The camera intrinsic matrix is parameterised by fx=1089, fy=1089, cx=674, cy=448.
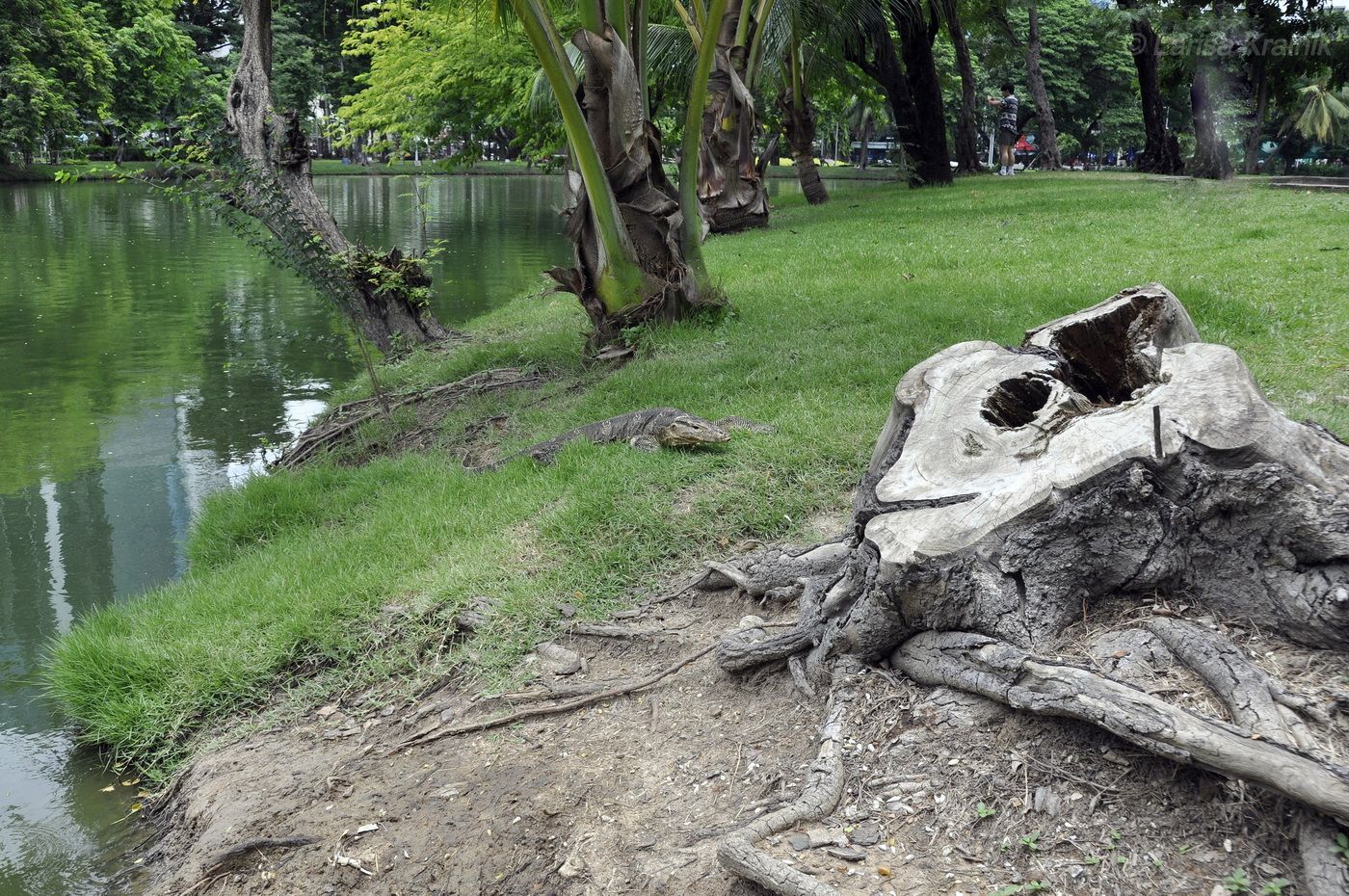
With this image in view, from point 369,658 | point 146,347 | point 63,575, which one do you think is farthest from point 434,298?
point 369,658

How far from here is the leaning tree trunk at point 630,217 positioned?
929cm

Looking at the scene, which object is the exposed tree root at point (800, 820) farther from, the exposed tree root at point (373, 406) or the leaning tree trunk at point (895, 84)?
the leaning tree trunk at point (895, 84)

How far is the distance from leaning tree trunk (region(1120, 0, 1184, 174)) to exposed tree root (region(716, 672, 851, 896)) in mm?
22412

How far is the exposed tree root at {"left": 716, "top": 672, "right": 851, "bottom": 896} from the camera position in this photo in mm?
2771

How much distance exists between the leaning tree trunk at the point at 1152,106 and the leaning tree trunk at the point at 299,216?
17.1 metres

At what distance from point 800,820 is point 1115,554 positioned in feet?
3.98

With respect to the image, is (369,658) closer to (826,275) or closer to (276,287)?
(826,275)

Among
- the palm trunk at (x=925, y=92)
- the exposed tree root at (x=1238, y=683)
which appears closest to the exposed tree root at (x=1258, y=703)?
the exposed tree root at (x=1238, y=683)

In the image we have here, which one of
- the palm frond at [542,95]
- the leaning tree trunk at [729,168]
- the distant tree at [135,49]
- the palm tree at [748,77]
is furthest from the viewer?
the distant tree at [135,49]

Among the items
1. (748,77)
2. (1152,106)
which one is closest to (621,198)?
(748,77)

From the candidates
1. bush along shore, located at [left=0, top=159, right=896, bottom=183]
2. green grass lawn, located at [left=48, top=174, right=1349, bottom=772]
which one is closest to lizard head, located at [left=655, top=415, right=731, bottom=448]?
green grass lawn, located at [left=48, top=174, right=1349, bottom=772]

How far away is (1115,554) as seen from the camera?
322 cm

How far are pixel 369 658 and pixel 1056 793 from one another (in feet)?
10.7

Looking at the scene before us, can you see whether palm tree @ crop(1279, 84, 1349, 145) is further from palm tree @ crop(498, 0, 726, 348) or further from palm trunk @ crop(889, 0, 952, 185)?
palm tree @ crop(498, 0, 726, 348)
